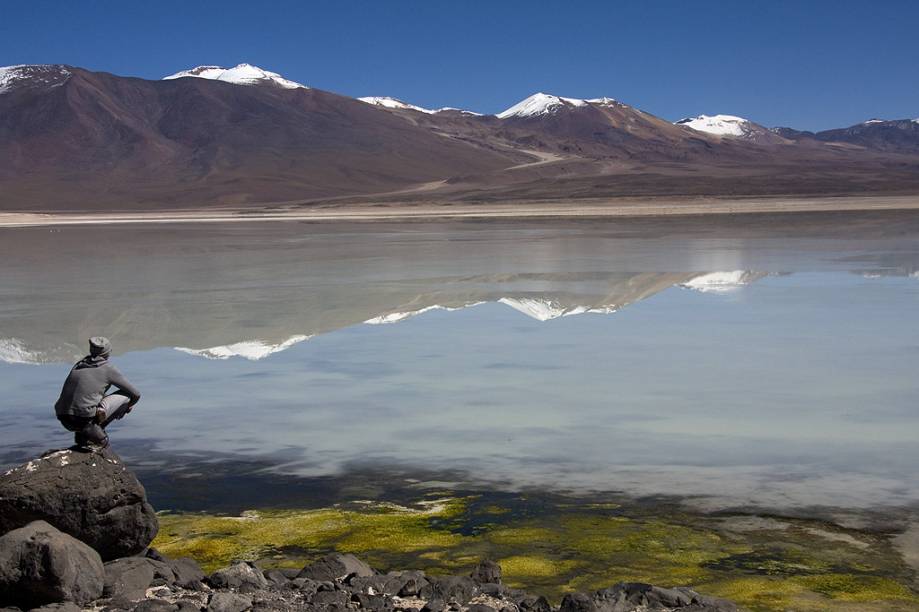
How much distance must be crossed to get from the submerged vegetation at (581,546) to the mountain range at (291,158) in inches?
3044

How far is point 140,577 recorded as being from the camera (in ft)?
19.4

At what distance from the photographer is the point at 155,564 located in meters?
6.10

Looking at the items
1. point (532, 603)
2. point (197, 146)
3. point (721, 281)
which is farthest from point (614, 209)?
point (197, 146)

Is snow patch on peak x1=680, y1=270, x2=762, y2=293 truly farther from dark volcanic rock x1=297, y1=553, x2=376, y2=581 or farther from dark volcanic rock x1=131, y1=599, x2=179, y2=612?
dark volcanic rock x1=131, y1=599, x2=179, y2=612

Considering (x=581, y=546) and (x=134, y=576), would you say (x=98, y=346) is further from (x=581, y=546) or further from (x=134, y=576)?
(x=581, y=546)

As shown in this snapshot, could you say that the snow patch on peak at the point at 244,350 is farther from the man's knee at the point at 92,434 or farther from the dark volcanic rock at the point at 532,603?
the dark volcanic rock at the point at 532,603

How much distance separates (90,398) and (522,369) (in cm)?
610

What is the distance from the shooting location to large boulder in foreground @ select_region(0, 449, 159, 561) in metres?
6.12

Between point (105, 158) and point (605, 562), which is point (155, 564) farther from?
point (105, 158)

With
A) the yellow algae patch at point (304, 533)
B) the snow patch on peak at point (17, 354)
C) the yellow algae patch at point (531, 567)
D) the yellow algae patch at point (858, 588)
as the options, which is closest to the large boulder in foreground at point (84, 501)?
the yellow algae patch at point (304, 533)

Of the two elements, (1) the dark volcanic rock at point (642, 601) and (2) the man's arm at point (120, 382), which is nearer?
(1) the dark volcanic rock at point (642, 601)

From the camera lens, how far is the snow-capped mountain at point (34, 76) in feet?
593

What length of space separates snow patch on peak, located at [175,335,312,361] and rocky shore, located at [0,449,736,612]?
6.75 meters

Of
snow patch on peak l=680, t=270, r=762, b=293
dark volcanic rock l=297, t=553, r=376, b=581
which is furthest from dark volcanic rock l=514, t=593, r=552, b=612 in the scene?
snow patch on peak l=680, t=270, r=762, b=293
